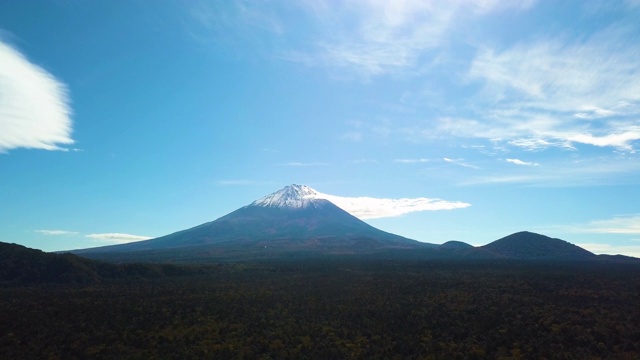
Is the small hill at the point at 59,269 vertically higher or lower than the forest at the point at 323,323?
higher

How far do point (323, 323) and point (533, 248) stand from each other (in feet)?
421

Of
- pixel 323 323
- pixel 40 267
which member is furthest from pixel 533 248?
pixel 40 267

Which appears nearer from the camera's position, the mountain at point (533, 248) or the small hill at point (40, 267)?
the small hill at point (40, 267)

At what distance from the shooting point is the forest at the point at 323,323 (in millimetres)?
21391

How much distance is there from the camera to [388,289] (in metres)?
45.2

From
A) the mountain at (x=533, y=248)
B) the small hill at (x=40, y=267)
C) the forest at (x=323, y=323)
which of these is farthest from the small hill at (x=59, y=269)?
the mountain at (x=533, y=248)

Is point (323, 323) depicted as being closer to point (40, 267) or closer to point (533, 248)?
point (40, 267)

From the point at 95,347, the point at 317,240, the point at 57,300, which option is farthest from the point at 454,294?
the point at 317,240

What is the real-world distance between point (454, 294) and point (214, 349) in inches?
1122

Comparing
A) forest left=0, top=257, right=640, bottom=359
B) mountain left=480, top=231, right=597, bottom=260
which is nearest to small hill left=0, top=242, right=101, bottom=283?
forest left=0, top=257, right=640, bottom=359

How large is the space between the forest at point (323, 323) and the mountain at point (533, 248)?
8976 cm

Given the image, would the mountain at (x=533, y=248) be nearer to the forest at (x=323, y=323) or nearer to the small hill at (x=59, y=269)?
the forest at (x=323, y=323)

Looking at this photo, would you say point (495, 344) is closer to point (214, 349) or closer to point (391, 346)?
point (391, 346)

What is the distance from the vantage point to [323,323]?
28328 mm
